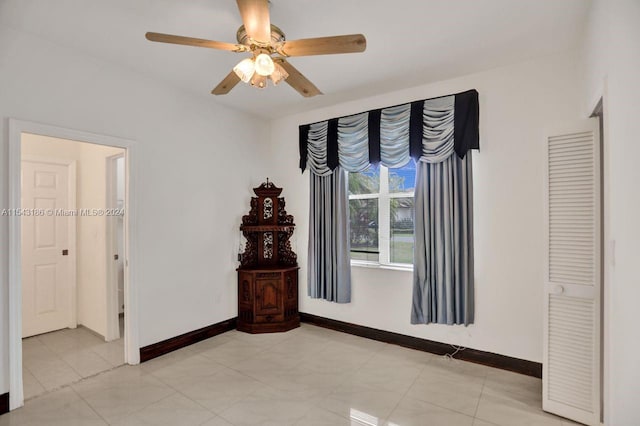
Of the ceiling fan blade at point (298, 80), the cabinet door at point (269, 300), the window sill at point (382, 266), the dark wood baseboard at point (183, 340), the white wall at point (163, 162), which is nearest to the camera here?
the ceiling fan blade at point (298, 80)

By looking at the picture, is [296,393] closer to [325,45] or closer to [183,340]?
[183,340]

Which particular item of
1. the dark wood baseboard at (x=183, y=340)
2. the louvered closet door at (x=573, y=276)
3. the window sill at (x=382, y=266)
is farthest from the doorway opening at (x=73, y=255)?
the louvered closet door at (x=573, y=276)

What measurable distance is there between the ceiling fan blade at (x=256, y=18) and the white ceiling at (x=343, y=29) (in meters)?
0.41

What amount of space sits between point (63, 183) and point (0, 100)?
1.95 meters

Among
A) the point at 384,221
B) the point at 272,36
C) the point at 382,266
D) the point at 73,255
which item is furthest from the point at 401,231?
the point at 73,255

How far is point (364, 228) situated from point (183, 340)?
2393 mm

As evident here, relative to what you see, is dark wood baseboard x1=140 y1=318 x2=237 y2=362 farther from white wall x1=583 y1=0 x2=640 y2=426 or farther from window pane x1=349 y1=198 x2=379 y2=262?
white wall x1=583 y1=0 x2=640 y2=426

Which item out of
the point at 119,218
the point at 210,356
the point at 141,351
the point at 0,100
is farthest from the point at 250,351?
the point at 0,100

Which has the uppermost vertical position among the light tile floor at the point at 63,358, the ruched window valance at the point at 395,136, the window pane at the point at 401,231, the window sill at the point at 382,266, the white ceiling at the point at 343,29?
the white ceiling at the point at 343,29

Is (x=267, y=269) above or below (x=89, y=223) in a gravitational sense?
below

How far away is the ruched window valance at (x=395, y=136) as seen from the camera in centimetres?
305

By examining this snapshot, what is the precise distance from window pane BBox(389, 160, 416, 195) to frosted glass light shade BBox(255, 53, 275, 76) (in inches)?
81.7

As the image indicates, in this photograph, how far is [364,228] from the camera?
→ 3.92 m

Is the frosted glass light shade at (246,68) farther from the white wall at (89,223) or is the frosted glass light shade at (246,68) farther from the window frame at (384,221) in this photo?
the white wall at (89,223)
